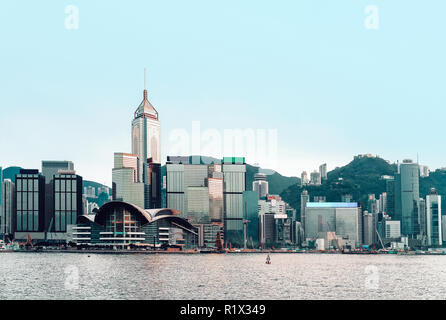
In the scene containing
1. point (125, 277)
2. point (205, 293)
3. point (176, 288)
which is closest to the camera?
point (205, 293)

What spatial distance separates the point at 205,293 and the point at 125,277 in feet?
116

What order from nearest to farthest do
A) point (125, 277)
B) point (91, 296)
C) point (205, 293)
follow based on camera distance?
point (91, 296) < point (205, 293) < point (125, 277)

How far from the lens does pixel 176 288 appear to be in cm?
8894

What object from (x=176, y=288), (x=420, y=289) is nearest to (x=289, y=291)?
(x=176, y=288)
